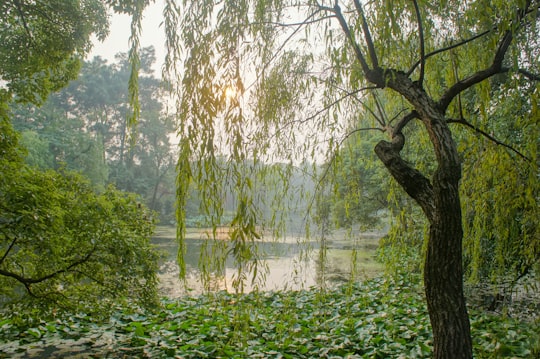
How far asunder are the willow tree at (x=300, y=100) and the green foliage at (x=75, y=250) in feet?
4.26

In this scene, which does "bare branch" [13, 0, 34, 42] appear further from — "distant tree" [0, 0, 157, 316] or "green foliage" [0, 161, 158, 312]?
"green foliage" [0, 161, 158, 312]

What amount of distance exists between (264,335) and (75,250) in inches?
67.2

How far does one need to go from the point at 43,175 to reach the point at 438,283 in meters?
2.49

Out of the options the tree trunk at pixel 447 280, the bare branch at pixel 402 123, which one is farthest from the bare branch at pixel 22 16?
the tree trunk at pixel 447 280

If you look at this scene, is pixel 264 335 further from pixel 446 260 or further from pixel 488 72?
pixel 488 72

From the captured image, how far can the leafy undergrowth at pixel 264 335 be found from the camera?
286 cm

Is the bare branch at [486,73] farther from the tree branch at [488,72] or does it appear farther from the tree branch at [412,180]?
the tree branch at [412,180]

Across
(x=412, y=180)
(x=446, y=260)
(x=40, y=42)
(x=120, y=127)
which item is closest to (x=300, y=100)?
(x=412, y=180)

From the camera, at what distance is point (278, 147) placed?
2.41 m

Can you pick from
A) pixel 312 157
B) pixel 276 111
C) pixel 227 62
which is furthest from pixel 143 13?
pixel 312 157

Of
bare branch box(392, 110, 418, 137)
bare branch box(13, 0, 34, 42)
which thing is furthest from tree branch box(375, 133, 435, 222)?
bare branch box(13, 0, 34, 42)

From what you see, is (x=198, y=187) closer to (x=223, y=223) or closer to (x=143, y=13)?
(x=223, y=223)

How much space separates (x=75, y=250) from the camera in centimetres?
302

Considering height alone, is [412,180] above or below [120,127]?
below
